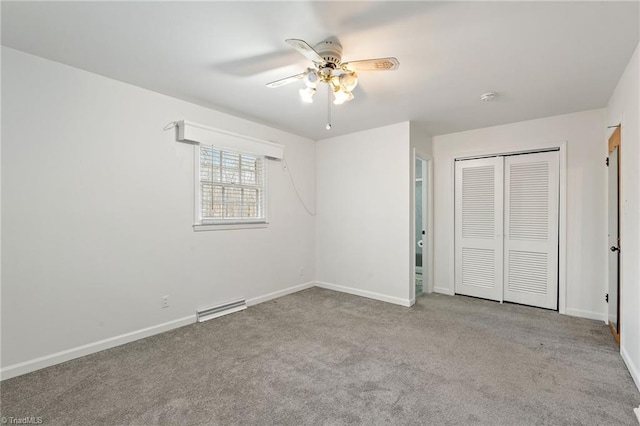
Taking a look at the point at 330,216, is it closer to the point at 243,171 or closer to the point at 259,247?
the point at 259,247

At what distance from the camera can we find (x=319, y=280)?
16.9ft

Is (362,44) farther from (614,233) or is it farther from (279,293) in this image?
(279,293)

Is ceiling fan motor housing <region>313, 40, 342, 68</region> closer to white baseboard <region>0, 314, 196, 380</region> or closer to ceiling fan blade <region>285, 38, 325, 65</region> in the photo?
ceiling fan blade <region>285, 38, 325, 65</region>

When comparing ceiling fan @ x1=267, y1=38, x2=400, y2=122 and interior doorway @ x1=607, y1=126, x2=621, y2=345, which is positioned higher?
ceiling fan @ x1=267, y1=38, x2=400, y2=122

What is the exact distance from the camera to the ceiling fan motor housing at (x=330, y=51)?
2166 mm

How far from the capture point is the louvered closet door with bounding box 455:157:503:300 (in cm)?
427

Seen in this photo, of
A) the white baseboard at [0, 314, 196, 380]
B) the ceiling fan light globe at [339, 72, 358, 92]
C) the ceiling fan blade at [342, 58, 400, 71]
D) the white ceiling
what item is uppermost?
the white ceiling

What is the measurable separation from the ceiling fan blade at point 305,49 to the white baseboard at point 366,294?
10.6 ft

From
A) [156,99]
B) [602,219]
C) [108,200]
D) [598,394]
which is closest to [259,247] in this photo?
[108,200]

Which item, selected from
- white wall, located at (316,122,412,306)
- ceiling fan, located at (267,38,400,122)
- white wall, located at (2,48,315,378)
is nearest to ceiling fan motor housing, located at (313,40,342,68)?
ceiling fan, located at (267,38,400,122)

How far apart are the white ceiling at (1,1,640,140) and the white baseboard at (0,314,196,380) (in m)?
2.48

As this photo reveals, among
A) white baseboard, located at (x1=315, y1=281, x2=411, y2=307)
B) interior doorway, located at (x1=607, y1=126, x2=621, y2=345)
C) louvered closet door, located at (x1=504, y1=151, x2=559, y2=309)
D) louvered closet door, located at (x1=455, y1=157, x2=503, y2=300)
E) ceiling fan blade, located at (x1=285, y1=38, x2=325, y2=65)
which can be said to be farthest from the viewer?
louvered closet door, located at (x1=455, y1=157, x2=503, y2=300)

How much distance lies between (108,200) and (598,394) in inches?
169

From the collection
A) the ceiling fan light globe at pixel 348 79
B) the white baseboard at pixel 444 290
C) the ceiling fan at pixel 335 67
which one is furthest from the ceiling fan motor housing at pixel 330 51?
the white baseboard at pixel 444 290
